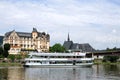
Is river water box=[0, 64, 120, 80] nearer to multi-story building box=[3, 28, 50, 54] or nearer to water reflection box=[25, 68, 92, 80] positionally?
water reflection box=[25, 68, 92, 80]

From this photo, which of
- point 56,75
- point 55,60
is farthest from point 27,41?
point 56,75

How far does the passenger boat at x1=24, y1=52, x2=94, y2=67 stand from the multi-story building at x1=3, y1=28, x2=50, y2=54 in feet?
195

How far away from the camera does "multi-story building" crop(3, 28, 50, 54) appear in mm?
182625

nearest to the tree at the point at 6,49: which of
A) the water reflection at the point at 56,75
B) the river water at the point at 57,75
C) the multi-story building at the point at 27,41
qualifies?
the multi-story building at the point at 27,41

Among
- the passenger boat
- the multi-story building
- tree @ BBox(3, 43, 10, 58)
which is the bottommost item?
the passenger boat

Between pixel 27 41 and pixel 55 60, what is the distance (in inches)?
2679

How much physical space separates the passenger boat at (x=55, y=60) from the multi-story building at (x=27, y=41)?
195ft

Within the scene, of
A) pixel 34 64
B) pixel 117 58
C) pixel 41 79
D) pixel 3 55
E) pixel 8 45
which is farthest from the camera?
pixel 117 58

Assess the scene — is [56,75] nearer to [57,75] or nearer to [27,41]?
[57,75]

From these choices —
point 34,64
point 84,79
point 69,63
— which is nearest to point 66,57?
point 69,63

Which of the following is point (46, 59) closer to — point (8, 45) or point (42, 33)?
point (8, 45)

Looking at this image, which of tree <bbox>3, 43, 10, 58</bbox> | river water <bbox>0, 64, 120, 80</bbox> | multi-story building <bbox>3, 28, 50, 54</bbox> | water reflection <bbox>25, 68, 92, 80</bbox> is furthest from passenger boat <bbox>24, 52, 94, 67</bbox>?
multi-story building <bbox>3, 28, 50, 54</bbox>

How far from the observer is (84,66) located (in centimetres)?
12338

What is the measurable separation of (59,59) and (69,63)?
14.0ft
